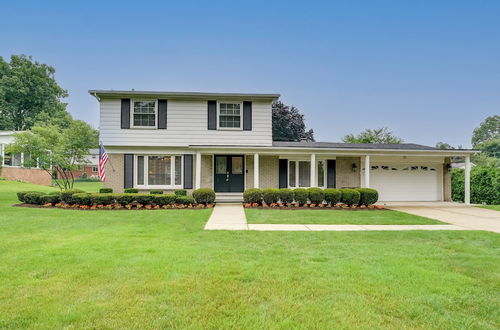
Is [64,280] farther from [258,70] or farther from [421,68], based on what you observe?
[421,68]

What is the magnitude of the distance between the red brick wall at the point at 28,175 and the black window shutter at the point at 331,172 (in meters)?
22.1

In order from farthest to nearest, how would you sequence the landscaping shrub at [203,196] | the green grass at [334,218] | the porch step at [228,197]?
1. the porch step at [228,197]
2. the landscaping shrub at [203,196]
3. the green grass at [334,218]

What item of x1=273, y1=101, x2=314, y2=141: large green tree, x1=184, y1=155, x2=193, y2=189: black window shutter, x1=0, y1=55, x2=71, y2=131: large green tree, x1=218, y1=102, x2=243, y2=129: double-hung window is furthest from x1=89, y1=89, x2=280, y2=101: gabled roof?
x1=0, y1=55, x2=71, y2=131: large green tree

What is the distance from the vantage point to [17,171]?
23.4 meters

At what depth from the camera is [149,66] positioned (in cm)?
2511

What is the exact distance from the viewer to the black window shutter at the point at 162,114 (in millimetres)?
13555

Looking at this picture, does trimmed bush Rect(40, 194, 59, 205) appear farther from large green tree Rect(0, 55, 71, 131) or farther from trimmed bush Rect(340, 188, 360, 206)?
large green tree Rect(0, 55, 71, 131)

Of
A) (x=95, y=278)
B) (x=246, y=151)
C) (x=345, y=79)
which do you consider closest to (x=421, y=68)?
(x=345, y=79)

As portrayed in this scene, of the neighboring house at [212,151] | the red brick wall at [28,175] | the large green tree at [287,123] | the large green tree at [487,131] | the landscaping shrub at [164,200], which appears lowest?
the landscaping shrub at [164,200]

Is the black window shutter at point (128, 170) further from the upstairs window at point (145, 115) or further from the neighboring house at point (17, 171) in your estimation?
the neighboring house at point (17, 171)

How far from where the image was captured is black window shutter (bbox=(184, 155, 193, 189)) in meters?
13.4

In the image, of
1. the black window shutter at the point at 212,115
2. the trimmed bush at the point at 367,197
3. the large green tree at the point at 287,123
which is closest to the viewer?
the trimmed bush at the point at 367,197

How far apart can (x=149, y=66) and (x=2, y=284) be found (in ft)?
81.8

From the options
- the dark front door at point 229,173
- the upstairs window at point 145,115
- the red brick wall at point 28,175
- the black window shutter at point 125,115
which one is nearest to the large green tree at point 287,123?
the dark front door at point 229,173
